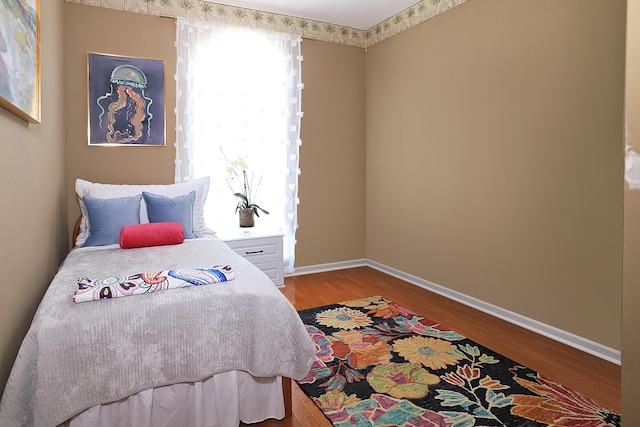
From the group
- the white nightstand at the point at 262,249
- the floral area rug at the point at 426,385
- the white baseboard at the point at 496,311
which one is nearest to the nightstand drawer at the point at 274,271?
the white nightstand at the point at 262,249

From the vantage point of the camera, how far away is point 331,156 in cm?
478

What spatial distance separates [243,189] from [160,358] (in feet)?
8.90

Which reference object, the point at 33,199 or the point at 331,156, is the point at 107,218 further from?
the point at 331,156

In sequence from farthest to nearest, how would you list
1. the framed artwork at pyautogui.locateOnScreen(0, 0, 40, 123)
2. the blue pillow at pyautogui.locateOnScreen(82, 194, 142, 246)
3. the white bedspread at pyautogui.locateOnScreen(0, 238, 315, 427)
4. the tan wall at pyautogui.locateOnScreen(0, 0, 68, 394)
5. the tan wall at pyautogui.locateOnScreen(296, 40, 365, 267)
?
1. the tan wall at pyautogui.locateOnScreen(296, 40, 365, 267)
2. the blue pillow at pyautogui.locateOnScreen(82, 194, 142, 246)
3. the tan wall at pyautogui.locateOnScreen(0, 0, 68, 394)
4. the framed artwork at pyautogui.locateOnScreen(0, 0, 40, 123)
5. the white bedspread at pyautogui.locateOnScreen(0, 238, 315, 427)

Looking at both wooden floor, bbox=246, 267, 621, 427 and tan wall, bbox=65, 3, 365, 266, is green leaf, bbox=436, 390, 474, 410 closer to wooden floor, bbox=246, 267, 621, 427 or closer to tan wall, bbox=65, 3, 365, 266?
wooden floor, bbox=246, 267, 621, 427

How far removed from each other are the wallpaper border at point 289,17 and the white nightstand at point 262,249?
7.08 feet

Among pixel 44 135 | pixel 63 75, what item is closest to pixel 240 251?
pixel 44 135

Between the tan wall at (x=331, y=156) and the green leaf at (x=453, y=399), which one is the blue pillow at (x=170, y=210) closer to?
the tan wall at (x=331, y=156)

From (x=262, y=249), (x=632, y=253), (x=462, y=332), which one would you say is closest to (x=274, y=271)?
(x=262, y=249)

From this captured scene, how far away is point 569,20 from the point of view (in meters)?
2.73

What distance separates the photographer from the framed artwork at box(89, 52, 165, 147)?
11.9ft

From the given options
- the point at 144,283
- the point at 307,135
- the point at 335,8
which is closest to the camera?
the point at 144,283

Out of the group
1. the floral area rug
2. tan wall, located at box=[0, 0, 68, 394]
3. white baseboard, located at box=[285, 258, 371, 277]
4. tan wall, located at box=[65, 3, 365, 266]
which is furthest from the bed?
white baseboard, located at box=[285, 258, 371, 277]

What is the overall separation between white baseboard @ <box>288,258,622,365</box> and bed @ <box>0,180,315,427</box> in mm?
1966
